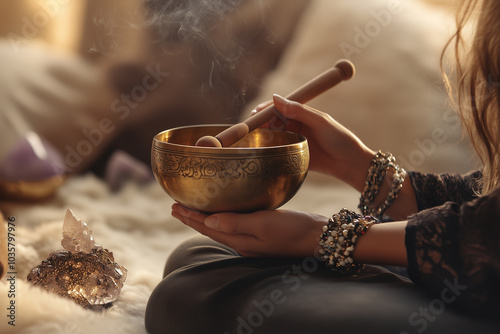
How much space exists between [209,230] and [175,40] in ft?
4.43

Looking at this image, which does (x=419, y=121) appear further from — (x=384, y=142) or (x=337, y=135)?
(x=337, y=135)

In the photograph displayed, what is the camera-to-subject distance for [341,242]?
0.88m

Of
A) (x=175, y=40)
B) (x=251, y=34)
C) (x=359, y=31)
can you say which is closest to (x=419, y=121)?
(x=359, y=31)

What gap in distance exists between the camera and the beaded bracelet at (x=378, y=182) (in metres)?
1.14

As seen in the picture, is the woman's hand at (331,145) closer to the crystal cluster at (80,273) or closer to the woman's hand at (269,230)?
the woman's hand at (269,230)

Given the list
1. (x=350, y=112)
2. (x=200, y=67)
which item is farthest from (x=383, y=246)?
(x=200, y=67)

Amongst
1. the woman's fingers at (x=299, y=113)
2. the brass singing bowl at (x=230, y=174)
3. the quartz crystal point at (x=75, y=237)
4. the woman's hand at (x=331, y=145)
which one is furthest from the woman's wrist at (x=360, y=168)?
the quartz crystal point at (x=75, y=237)

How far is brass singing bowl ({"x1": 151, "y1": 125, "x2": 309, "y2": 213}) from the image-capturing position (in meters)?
0.85

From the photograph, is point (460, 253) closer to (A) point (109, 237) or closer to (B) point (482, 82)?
(B) point (482, 82)

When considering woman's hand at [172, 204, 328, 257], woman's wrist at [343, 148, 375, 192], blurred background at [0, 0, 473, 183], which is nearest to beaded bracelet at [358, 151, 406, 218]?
woman's wrist at [343, 148, 375, 192]

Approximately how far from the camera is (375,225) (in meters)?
0.88

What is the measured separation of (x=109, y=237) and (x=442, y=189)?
0.85 m

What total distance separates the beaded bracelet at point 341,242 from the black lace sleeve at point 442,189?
0.30m

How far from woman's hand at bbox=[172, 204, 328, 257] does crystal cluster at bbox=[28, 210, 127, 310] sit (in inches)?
8.8
